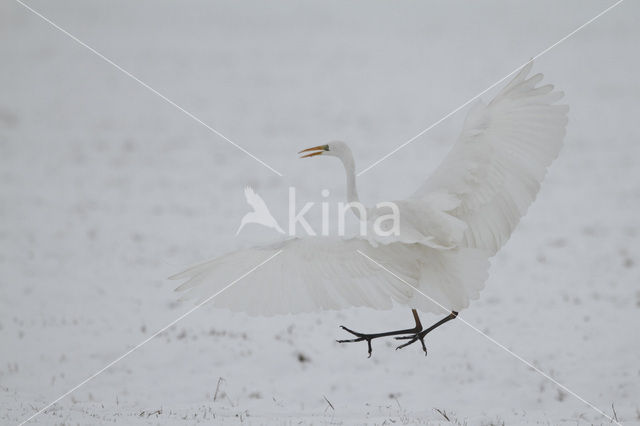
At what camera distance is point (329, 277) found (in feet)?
14.9

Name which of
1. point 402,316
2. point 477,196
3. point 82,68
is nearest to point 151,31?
point 82,68

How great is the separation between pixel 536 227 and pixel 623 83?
11.5 m

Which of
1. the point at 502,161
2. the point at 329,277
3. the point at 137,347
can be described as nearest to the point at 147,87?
the point at 137,347

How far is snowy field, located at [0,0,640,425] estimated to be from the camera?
634 cm

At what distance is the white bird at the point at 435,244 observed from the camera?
4.45m

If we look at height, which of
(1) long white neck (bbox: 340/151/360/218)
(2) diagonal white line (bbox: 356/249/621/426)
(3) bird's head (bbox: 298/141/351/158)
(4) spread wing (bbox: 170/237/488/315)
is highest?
(3) bird's head (bbox: 298/141/351/158)

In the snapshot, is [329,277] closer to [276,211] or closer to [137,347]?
[137,347]

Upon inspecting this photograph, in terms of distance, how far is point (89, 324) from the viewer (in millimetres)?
7613

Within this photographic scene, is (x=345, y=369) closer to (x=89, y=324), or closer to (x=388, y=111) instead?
(x=89, y=324)

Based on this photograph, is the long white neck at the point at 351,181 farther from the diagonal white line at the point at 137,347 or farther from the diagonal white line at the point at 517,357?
the diagonal white line at the point at 137,347

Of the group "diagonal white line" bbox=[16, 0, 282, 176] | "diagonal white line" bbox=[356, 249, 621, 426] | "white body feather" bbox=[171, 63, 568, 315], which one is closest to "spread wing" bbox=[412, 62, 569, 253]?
"white body feather" bbox=[171, 63, 568, 315]

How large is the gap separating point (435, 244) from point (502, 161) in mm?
864

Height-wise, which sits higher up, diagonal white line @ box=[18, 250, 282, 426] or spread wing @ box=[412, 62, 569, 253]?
spread wing @ box=[412, 62, 569, 253]

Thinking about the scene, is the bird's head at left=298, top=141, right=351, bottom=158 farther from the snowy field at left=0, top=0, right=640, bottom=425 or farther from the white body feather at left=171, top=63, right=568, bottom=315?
the snowy field at left=0, top=0, right=640, bottom=425
